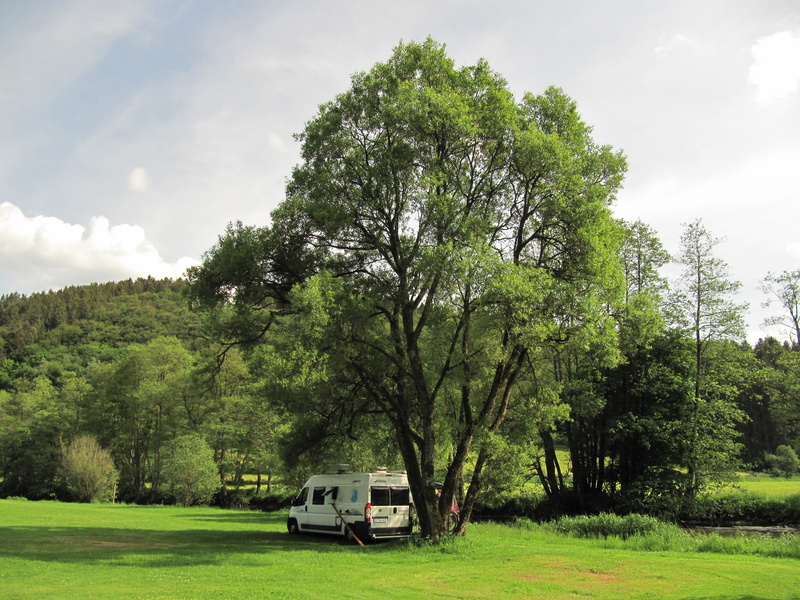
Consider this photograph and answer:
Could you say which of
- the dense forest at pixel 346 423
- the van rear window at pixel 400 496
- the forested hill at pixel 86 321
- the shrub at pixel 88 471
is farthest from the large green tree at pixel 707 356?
the forested hill at pixel 86 321

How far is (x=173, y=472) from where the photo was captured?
1647 inches

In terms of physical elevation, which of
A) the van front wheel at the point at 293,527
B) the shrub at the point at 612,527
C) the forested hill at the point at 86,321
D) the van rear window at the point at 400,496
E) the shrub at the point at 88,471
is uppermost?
the forested hill at the point at 86,321

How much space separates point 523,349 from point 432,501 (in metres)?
5.86

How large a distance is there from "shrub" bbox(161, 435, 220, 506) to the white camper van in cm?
2454

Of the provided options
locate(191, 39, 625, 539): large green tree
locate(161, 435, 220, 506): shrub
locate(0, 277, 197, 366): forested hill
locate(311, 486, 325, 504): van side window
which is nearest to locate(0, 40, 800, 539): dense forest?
locate(191, 39, 625, 539): large green tree

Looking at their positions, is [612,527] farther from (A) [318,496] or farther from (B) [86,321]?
(B) [86,321]

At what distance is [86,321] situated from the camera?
12862 centimetres

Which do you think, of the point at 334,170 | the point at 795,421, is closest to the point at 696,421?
the point at 795,421

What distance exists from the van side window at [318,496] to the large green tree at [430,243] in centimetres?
309

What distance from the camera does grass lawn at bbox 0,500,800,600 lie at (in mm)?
9812

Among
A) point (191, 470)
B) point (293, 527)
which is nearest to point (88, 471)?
point (191, 470)

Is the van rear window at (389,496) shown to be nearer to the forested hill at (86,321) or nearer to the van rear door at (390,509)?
the van rear door at (390,509)

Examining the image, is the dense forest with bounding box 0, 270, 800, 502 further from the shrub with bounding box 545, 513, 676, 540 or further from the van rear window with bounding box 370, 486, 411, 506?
the van rear window with bounding box 370, 486, 411, 506

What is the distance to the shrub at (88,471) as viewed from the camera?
48688mm
